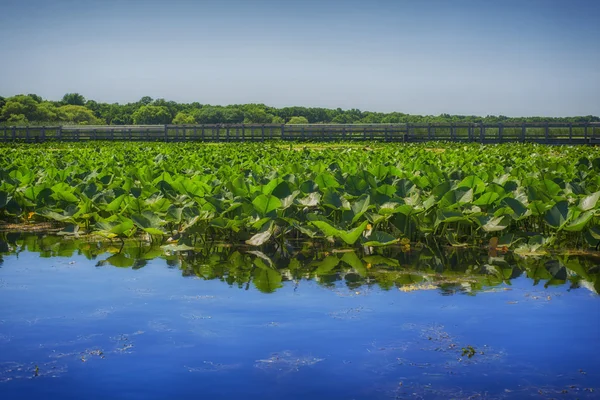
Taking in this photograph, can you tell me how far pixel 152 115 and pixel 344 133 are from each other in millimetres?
100378

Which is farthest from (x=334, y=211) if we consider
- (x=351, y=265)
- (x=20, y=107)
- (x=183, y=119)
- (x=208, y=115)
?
(x=208, y=115)

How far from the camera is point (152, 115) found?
137750 mm

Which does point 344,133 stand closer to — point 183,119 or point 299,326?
point 299,326

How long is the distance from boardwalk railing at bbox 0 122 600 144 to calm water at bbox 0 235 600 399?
32625mm

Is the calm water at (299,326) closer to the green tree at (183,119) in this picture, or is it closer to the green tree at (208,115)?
the green tree at (208,115)

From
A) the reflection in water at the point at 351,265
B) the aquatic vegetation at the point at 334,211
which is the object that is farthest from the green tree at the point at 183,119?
the reflection in water at the point at 351,265

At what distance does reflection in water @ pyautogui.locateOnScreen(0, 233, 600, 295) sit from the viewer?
228 inches

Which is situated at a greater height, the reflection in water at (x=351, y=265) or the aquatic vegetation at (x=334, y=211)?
the aquatic vegetation at (x=334, y=211)

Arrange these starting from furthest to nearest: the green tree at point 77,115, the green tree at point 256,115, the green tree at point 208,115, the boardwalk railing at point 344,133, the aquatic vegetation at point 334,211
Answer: the green tree at point 77,115
the green tree at point 208,115
the green tree at point 256,115
the boardwalk railing at point 344,133
the aquatic vegetation at point 334,211

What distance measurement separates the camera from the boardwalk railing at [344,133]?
39031mm

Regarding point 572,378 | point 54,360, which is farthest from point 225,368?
point 572,378

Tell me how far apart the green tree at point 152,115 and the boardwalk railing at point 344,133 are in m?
90.3

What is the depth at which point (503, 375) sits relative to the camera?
3.73m

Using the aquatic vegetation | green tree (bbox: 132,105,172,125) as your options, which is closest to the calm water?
the aquatic vegetation
